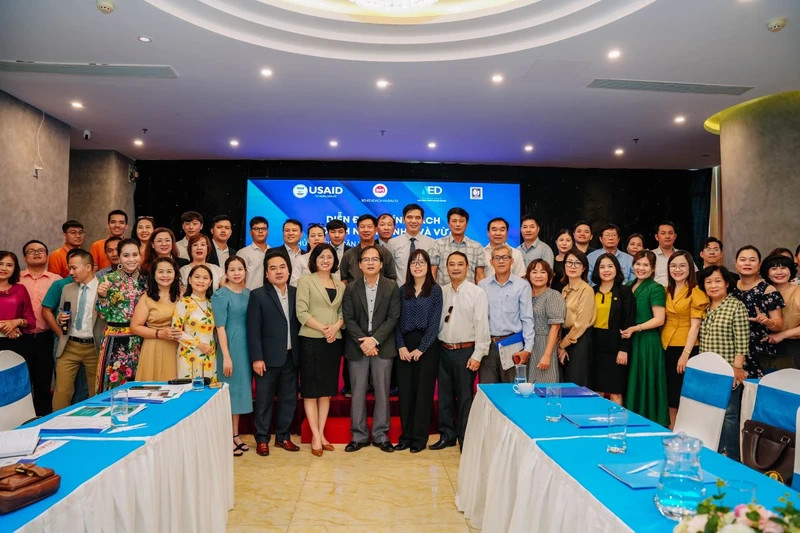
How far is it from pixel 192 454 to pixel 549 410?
1.68m

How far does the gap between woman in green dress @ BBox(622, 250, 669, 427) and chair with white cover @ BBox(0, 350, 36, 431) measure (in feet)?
13.0

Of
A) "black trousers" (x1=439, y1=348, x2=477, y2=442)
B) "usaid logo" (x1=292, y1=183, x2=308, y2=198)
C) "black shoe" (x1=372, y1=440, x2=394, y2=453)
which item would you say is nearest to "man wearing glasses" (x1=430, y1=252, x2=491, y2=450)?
"black trousers" (x1=439, y1=348, x2=477, y2=442)

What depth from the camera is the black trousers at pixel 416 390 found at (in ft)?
14.4

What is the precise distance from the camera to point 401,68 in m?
5.16

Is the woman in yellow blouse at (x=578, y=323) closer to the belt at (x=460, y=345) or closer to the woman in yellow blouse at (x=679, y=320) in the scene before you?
the woman in yellow blouse at (x=679, y=320)

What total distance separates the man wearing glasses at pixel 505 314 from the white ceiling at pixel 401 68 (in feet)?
6.46

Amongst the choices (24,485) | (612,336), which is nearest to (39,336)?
(24,485)

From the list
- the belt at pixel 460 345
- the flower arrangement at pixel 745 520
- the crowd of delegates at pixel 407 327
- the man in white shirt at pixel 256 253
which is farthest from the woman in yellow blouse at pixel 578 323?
the flower arrangement at pixel 745 520

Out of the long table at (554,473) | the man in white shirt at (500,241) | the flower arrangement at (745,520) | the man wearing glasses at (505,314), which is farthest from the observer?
the man in white shirt at (500,241)

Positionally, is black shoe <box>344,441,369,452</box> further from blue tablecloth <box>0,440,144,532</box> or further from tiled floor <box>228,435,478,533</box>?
blue tablecloth <box>0,440,144,532</box>

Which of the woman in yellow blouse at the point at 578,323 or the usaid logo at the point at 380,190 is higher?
the usaid logo at the point at 380,190

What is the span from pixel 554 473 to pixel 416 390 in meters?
2.56

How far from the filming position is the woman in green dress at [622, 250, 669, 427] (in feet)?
13.7

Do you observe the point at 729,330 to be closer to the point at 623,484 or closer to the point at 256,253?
the point at 623,484
